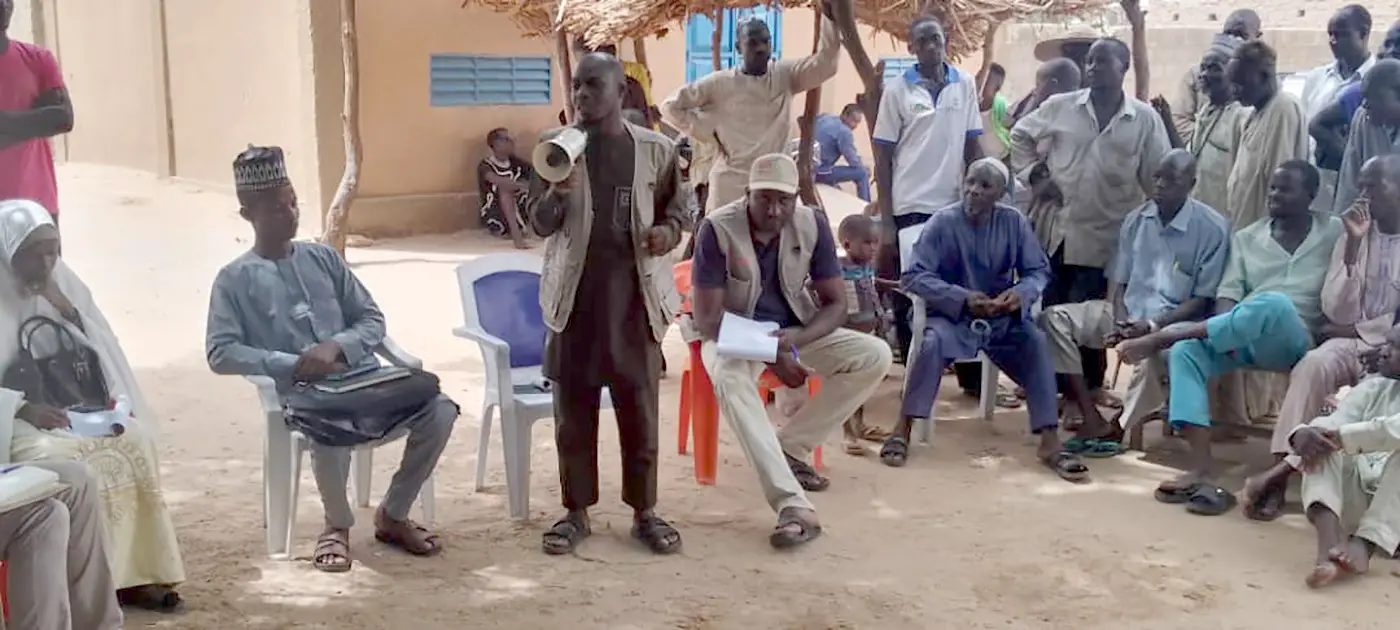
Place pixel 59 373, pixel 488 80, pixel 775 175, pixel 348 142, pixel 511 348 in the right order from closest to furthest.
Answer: pixel 59 373, pixel 775 175, pixel 511 348, pixel 348 142, pixel 488 80

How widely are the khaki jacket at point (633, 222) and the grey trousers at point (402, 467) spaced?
0.48 m

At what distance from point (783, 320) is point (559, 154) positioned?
142 cm

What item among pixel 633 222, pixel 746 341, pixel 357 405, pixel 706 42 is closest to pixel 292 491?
pixel 357 405

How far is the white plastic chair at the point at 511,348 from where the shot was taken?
4754 millimetres

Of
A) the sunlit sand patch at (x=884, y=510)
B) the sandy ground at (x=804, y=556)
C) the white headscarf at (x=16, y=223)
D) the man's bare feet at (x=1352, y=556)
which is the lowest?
the sunlit sand patch at (x=884, y=510)

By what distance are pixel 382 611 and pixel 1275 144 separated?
404cm

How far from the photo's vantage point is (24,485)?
311cm

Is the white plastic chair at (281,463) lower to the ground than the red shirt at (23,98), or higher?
lower

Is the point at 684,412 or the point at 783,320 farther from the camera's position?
the point at 684,412

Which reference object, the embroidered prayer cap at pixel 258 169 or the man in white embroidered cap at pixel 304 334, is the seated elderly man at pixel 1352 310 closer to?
the man in white embroidered cap at pixel 304 334

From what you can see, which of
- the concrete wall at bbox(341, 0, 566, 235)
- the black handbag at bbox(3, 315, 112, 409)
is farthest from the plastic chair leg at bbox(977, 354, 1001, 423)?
the concrete wall at bbox(341, 0, 566, 235)

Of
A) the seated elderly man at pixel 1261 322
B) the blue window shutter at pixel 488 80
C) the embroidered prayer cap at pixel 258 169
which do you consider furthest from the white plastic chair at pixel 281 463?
the blue window shutter at pixel 488 80

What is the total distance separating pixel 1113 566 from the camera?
14.4ft

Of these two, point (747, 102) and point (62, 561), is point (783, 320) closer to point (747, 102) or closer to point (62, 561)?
point (747, 102)
